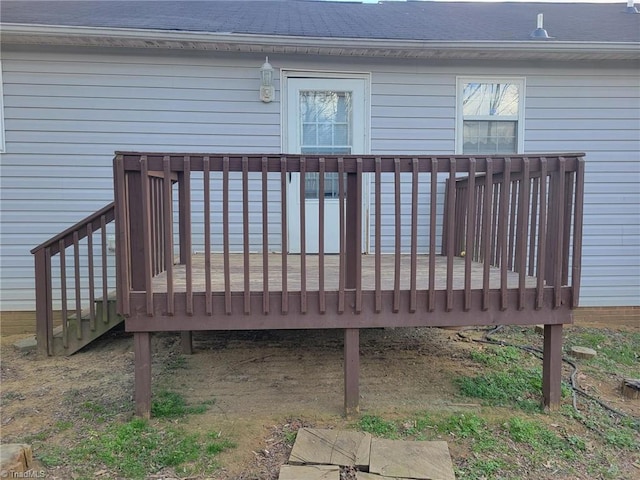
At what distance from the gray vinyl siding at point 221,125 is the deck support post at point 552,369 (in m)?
2.09

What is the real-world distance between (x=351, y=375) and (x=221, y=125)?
120 inches

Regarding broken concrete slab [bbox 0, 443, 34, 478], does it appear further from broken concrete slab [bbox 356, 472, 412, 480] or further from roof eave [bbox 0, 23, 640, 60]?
roof eave [bbox 0, 23, 640, 60]

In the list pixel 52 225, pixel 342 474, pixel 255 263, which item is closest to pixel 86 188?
pixel 52 225

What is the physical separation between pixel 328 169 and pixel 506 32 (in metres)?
3.83

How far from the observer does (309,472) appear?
223 cm

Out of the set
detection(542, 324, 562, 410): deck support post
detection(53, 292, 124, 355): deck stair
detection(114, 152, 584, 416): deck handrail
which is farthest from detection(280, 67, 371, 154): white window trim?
detection(542, 324, 562, 410): deck support post

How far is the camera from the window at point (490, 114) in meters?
4.87

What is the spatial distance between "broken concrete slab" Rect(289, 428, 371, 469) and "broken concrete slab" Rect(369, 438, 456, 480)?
6 cm

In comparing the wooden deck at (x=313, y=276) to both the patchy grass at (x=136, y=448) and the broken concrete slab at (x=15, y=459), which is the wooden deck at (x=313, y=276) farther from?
the broken concrete slab at (x=15, y=459)

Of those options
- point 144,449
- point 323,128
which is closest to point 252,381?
point 144,449

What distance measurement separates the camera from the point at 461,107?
4852mm

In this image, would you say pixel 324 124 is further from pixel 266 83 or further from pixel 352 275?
pixel 352 275

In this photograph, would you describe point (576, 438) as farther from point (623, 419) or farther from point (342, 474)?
point (342, 474)

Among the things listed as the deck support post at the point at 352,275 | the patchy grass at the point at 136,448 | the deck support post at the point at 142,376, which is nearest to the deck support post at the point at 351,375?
the deck support post at the point at 352,275
